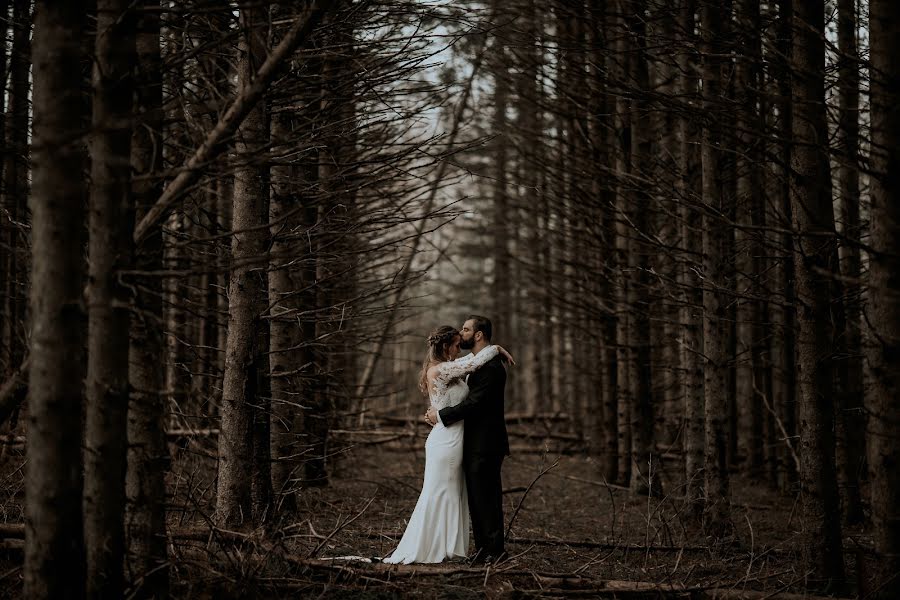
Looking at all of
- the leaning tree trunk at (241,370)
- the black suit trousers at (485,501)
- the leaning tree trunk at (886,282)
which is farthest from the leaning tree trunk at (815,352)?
the leaning tree trunk at (241,370)

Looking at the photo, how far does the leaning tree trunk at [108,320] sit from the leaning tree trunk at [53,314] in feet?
0.43

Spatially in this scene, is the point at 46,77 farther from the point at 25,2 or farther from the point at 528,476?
the point at 528,476

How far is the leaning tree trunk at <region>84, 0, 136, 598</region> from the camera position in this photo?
4023 millimetres

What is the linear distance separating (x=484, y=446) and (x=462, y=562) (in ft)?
3.22

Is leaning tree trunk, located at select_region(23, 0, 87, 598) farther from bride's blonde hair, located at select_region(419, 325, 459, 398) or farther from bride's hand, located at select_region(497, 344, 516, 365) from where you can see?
bride's hand, located at select_region(497, 344, 516, 365)

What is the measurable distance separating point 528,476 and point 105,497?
1119 cm

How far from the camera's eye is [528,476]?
14578 mm

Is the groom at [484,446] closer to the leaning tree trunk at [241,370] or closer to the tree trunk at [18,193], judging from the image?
the leaning tree trunk at [241,370]

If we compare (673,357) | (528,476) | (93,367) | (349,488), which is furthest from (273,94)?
(673,357)

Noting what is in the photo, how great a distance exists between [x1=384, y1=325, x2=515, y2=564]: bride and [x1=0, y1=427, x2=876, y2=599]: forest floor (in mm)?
274

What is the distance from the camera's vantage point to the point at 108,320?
4.02 meters

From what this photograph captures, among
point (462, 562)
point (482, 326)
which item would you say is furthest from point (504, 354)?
point (462, 562)

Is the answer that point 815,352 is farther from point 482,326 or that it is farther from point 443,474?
point 443,474

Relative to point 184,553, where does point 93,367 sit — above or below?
above
